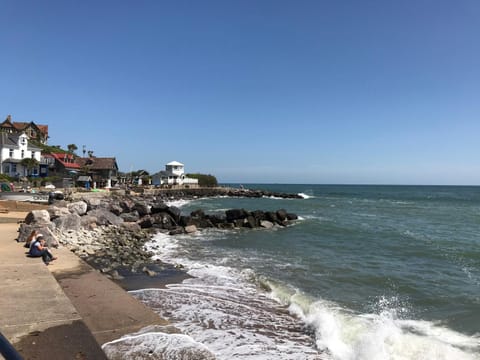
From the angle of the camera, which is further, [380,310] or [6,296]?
[380,310]

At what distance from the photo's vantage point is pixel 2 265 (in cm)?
749

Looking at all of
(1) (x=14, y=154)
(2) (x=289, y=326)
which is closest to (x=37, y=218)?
(2) (x=289, y=326)

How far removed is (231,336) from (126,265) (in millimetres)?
6247

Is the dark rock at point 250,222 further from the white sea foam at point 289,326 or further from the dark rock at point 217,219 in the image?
the white sea foam at point 289,326

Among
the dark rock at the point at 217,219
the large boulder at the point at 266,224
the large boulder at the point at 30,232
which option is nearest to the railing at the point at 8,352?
the large boulder at the point at 30,232

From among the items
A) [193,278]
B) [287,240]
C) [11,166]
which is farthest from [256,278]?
[11,166]

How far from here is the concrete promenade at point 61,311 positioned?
4.05m

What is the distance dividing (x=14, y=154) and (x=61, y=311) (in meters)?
53.8

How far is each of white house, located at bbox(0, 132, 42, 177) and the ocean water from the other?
140ft

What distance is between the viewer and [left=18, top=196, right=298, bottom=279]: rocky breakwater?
36.4 ft

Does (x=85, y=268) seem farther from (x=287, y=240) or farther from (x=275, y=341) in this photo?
(x=287, y=240)

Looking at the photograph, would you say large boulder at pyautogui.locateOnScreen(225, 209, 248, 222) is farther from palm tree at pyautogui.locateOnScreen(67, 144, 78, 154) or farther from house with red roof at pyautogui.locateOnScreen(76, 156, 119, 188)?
palm tree at pyautogui.locateOnScreen(67, 144, 78, 154)

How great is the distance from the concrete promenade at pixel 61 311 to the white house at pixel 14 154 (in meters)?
47.3

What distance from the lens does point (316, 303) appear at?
8141mm
